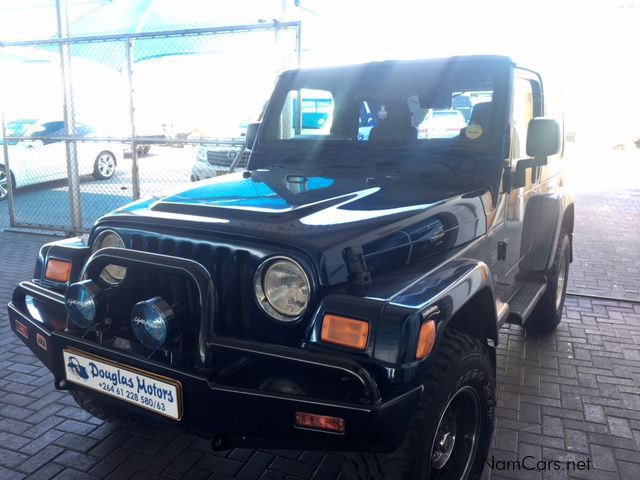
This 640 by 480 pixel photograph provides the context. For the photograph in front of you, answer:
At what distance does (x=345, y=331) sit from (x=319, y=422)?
1.01 feet

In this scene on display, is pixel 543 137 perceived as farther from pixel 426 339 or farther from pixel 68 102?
pixel 68 102

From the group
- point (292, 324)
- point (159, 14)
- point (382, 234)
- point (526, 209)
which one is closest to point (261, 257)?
point (292, 324)

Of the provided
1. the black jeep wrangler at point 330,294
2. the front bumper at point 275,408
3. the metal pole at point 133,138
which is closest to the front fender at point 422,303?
the black jeep wrangler at point 330,294

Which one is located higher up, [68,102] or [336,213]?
[68,102]

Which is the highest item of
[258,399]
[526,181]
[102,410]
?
[526,181]

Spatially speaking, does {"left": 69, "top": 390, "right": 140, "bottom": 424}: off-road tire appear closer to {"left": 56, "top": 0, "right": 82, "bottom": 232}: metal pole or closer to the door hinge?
the door hinge

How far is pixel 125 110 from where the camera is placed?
714cm

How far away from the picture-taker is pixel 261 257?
6.91 feet

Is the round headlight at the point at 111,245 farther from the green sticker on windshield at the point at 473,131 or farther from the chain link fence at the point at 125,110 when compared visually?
the chain link fence at the point at 125,110

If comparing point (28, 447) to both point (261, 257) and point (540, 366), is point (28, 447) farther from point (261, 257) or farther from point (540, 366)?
point (540, 366)

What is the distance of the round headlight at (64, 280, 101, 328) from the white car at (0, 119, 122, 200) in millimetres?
6870

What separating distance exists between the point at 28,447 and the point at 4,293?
291 cm

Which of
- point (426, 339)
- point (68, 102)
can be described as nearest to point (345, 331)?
point (426, 339)

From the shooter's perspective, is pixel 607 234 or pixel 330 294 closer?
pixel 330 294
